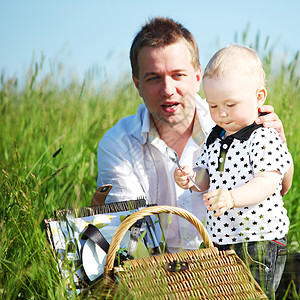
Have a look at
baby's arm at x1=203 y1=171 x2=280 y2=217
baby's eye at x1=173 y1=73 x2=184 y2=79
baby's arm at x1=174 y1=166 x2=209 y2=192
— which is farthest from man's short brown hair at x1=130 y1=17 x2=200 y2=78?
baby's arm at x1=203 y1=171 x2=280 y2=217

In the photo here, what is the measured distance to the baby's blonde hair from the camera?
1.82m

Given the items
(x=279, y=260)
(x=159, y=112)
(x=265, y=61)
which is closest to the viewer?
(x=279, y=260)

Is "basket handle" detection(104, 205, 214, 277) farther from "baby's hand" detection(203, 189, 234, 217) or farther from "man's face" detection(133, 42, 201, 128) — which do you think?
"man's face" detection(133, 42, 201, 128)

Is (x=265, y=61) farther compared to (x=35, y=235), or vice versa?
(x=265, y=61)

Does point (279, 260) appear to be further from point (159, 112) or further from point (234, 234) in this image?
point (159, 112)

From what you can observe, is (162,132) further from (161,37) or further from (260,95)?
(260,95)

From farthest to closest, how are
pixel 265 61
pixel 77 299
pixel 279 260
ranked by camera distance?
pixel 265 61
pixel 279 260
pixel 77 299

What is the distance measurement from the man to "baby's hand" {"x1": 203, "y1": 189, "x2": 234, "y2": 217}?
Answer: 963 mm

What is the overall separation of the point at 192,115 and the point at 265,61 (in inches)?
27.4

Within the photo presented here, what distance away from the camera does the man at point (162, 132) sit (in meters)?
2.72

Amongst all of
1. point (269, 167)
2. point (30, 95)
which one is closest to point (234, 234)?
point (269, 167)

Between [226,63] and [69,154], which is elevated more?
[226,63]

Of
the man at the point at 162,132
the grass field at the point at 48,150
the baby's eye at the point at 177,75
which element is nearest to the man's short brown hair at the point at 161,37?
the man at the point at 162,132

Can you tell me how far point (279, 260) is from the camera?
1.92 meters
